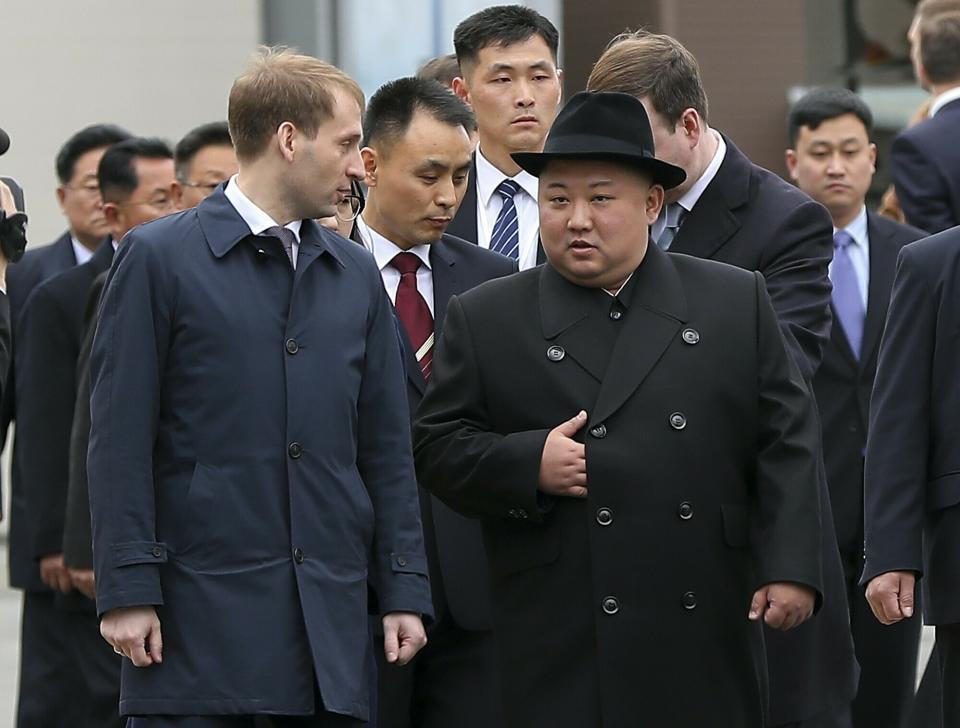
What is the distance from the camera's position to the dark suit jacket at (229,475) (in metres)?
4.50

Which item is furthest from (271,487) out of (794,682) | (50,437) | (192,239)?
(50,437)

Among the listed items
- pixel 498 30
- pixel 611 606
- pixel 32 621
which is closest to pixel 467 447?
pixel 611 606

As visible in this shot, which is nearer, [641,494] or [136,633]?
[136,633]

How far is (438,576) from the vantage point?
18.2 feet

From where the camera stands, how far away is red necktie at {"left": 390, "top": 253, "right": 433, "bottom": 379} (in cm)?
566

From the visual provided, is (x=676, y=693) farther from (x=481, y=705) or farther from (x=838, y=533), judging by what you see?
(x=838, y=533)

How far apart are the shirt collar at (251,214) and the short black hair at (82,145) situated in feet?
13.5

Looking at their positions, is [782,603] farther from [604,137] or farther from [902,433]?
[604,137]

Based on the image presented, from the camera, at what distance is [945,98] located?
7.41m

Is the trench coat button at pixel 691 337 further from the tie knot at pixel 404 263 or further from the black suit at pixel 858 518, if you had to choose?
the black suit at pixel 858 518

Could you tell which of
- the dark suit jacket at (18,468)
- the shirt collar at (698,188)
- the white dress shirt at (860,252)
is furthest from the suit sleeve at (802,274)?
the dark suit jacket at (18,468)

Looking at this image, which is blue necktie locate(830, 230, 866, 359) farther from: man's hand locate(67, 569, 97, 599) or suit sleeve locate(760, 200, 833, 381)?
man's hand locate(67, 569, 97, 599)

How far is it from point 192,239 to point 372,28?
329 inches

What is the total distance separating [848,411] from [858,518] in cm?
36
